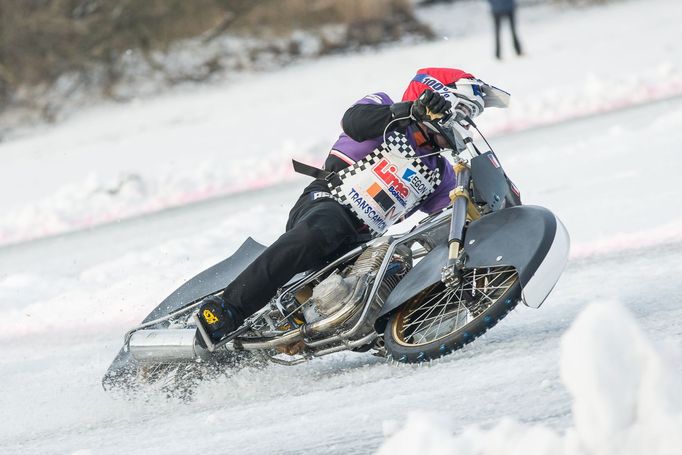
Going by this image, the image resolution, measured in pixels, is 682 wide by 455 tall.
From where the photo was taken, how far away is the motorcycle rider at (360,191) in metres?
4.86

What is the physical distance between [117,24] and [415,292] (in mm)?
16292

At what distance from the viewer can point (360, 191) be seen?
5.06m

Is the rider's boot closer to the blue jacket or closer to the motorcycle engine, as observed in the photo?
the motorcycle engine

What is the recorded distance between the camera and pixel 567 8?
870 inches

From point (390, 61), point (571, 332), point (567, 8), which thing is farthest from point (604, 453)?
point (567, 8)

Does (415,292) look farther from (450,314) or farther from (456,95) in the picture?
(456,95)

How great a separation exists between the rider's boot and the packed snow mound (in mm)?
2521

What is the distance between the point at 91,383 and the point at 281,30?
15.9m

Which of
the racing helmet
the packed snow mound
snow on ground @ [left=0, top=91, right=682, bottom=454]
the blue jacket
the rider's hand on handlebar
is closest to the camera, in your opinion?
the packed snow mound

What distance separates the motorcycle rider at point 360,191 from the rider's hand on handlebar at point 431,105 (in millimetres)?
148

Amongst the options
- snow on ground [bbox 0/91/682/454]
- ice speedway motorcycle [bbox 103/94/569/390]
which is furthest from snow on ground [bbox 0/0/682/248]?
ice speedway motorcycle [bbox 103/94/569/390]

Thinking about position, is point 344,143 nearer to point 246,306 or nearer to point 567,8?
point 246,306

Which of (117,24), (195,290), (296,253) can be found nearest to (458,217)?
(296,253)

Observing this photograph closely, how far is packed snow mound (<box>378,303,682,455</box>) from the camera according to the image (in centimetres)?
248
